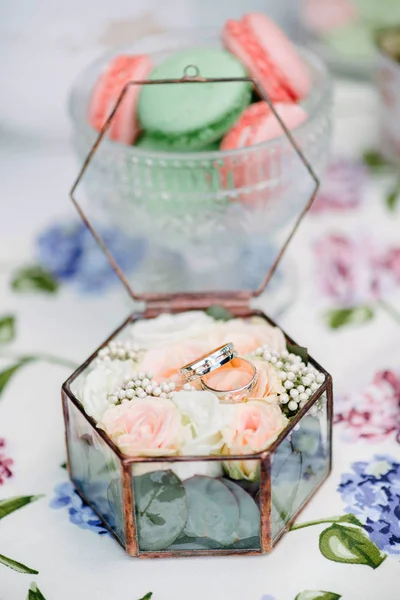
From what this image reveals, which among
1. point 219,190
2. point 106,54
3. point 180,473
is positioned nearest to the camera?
point 180,473

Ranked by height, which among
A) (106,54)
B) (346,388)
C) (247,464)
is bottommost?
(346,388)

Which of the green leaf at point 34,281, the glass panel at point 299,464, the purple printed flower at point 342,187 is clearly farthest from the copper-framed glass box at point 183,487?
the purple printed flower at point 342,187

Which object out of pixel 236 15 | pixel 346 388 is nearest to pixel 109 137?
pixel 346 388

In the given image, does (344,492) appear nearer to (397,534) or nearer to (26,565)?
(397,534)

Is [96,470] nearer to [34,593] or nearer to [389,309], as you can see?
[34,593]

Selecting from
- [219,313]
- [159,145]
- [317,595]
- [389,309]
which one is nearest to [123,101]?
[159,145]

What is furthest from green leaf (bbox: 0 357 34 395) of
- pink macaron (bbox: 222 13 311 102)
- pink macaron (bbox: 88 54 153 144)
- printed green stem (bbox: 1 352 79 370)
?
pink macaron (bbox: 222 13 311 102)

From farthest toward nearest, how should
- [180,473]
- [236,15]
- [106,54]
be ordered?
1. [236,15]
2. [106,54]
3. [180,473]
